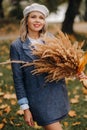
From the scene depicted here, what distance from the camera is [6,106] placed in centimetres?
627

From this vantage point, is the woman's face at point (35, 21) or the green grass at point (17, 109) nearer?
the woman's face at point (35, 21)

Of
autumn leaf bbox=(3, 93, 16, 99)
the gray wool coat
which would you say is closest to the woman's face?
the gray wool coat

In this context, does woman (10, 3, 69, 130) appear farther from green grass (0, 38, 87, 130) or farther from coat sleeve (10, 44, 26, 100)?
green grass (0, 38, 87, 130)

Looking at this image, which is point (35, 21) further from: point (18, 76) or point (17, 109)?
point (17, 109)

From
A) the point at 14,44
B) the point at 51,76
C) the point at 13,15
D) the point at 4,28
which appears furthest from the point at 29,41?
the point at 13,15

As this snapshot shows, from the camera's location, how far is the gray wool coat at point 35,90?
4.08 meters

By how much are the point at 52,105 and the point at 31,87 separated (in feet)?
0.86

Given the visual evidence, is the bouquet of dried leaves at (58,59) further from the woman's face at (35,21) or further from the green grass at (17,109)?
the green grass at (17,109)

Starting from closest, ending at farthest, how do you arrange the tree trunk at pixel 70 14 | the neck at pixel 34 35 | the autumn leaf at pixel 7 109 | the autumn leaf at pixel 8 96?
the neck at pixel 34 35
the autumn leaf at pixel 7 109
the autumn leaf at pixel 8 96
the tree trunk at pixel 70 14

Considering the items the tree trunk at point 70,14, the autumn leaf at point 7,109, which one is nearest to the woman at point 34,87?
the autumn leaf at point 7,109

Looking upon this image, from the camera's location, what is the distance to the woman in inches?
161

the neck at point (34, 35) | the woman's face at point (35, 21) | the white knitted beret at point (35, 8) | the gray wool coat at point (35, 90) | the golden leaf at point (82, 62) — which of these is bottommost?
the gray wool coat at point (35, 90)

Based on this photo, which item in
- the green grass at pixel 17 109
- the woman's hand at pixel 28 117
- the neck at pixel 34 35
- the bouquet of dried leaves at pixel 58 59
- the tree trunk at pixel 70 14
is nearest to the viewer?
the bouquet of dried leaves at pixel 58 59

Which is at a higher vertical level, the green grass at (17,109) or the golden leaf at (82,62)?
the golden leaf at (82,62)
